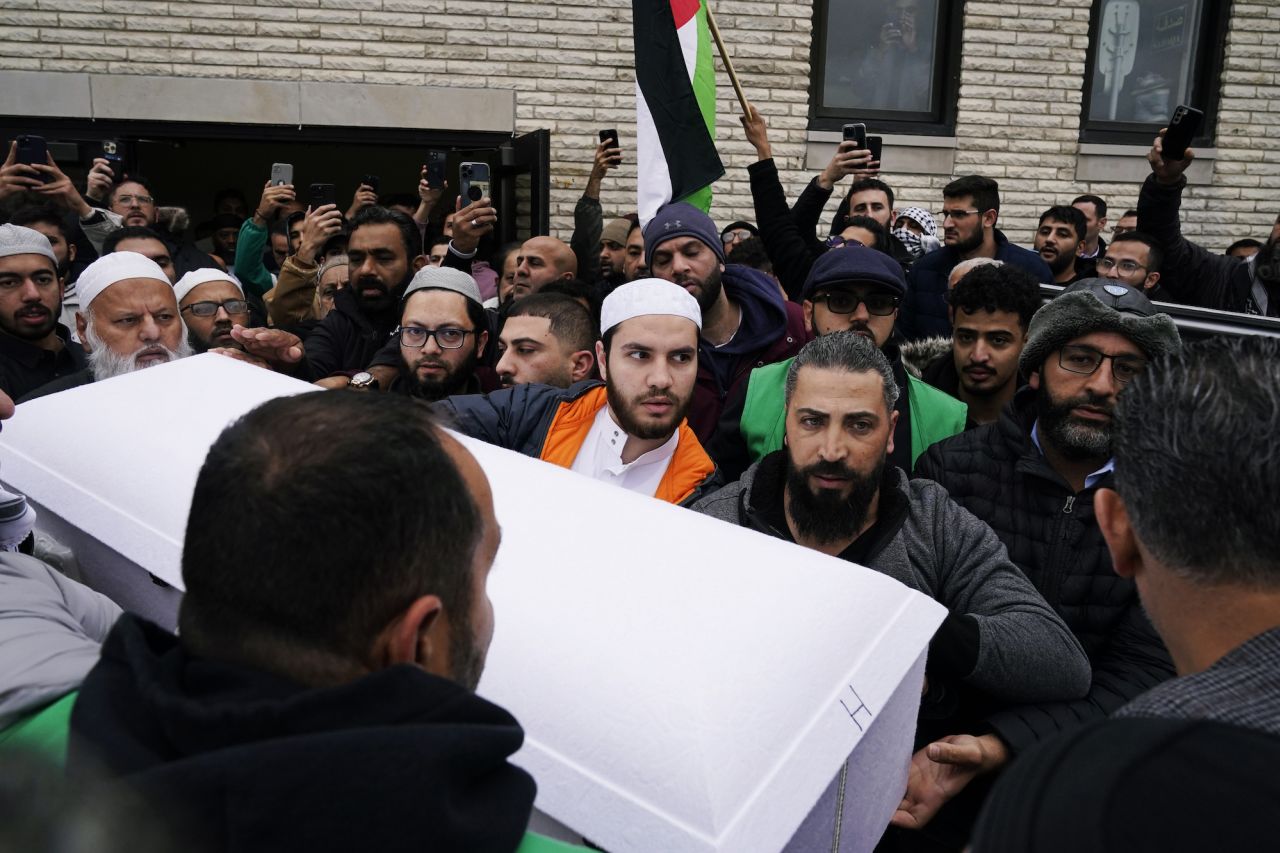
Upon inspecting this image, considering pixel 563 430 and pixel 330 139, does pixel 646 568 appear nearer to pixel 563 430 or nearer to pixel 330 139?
pixel 563 430

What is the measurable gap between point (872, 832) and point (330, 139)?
757 cm

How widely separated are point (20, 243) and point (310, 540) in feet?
12.8

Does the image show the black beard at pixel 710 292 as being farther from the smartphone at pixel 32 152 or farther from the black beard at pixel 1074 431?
the smartphone at pixel 32 152

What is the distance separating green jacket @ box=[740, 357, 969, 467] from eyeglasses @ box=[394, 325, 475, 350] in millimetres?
1182

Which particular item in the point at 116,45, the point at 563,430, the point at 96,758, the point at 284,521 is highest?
the point at 116,45

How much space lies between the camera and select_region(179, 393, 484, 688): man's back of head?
934 millimetres

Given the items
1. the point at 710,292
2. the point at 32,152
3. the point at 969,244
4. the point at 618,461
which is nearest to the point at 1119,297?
the point at 618,461

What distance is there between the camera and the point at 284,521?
935mm

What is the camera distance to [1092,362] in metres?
2.65

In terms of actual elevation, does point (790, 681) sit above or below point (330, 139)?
below

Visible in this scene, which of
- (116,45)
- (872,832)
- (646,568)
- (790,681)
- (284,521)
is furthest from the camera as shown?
(116,45)

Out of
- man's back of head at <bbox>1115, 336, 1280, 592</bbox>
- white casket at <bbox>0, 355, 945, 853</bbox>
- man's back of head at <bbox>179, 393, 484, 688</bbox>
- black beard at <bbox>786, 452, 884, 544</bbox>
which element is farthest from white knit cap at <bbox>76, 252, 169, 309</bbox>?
man's back of head at <bbox>1115, 336, 1280, 592</bbox>

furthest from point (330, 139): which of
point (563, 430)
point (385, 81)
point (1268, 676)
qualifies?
point (1268, 676)

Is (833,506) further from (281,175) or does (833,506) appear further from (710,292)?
(281,175)
